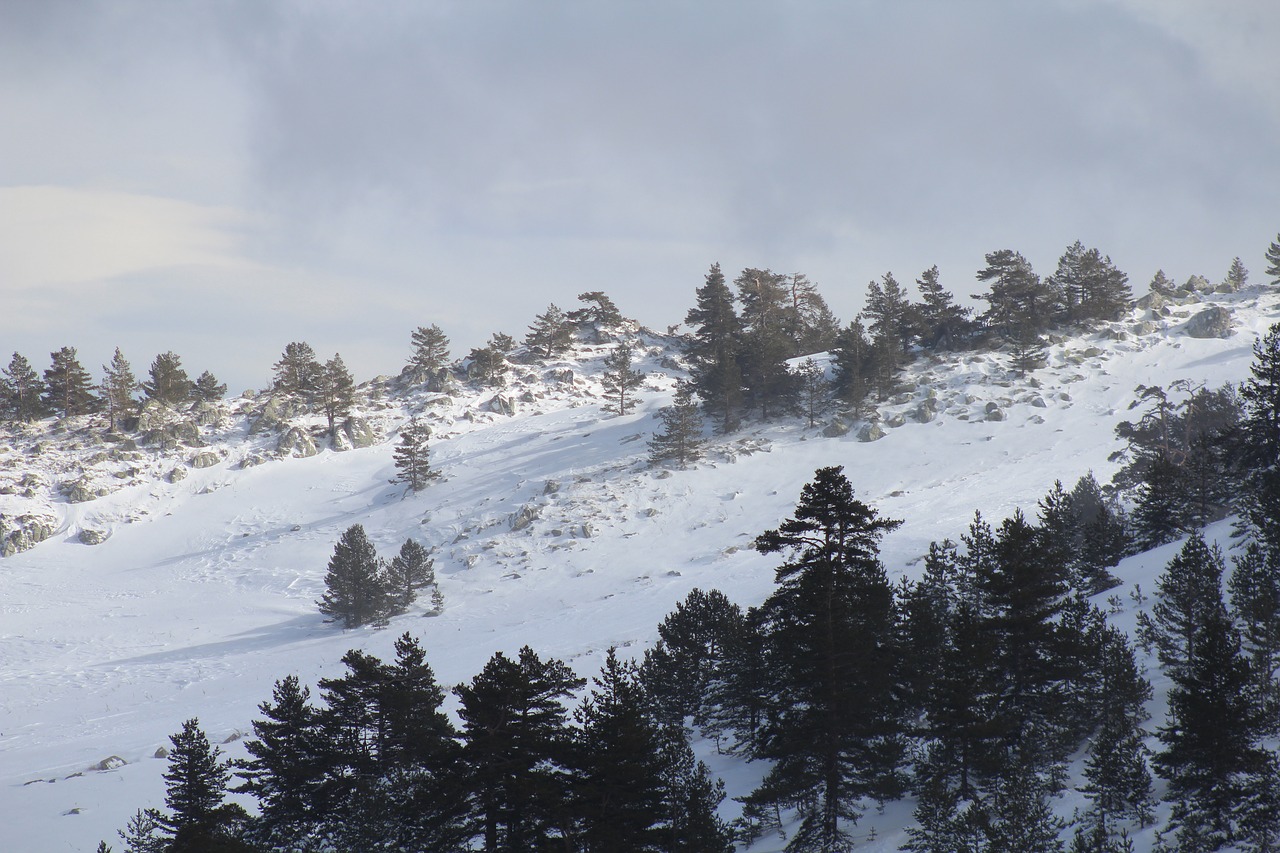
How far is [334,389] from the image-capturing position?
81.2m

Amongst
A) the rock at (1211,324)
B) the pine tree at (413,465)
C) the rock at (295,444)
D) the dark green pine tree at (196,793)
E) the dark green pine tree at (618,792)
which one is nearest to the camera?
the dark green pine tree at (618,792)

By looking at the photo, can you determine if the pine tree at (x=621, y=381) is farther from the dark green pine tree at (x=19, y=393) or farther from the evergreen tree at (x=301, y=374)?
the dark green pine tree at (x=19, y=393)

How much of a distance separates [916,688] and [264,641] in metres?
42.9

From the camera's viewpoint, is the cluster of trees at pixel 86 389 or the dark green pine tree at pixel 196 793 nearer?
the dark green pine tree at pixel 196 793

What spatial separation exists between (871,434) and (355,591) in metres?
44.3

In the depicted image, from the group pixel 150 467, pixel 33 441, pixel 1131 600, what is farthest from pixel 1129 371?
pixel 33 441

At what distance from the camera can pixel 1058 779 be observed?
57.7ft

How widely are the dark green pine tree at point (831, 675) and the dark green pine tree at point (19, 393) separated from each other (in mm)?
95336

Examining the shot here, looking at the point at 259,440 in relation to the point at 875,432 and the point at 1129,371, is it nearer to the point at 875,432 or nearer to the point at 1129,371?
the point at 875,432

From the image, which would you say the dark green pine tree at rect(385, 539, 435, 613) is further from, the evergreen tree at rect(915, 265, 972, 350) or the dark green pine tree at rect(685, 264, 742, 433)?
the evergreen tree at rect(915, 265, 972, 350)

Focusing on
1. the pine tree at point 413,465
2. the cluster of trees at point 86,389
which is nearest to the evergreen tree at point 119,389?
the cluster of trees at point 86,389

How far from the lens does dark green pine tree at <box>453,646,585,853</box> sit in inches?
620

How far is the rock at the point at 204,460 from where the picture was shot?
76.8 metres

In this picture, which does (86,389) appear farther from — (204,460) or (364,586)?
(364,586)
